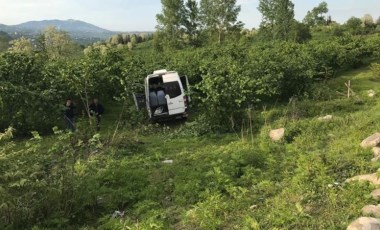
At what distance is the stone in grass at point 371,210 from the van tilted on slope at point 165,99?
10.6 meters

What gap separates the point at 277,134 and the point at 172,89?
597 centimetres

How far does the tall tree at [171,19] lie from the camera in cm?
4641

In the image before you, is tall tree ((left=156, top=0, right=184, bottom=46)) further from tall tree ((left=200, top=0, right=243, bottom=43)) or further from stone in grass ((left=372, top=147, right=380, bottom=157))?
stone in grass ((left=372, top=147, right=380, bottom=157))

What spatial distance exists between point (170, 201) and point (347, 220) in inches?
131

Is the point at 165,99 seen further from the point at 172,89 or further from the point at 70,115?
the point at 70,115

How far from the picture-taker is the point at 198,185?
8086 millimetres

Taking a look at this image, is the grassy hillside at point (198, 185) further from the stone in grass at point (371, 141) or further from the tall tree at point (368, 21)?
the tall tree at point (368, 21)

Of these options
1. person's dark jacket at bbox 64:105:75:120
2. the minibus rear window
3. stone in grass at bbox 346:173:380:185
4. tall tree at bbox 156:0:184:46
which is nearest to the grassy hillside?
stone in grass at bbox 346:173:380:185

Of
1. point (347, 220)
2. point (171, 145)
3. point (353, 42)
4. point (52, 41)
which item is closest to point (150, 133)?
Result: point (171, 145)

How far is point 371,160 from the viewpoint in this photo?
8.48 metres

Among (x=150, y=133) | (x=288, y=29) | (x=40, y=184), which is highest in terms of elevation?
(x=288, y=29)

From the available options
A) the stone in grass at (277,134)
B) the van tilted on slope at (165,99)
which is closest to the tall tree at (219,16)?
the van tilted on slope at (165,99)

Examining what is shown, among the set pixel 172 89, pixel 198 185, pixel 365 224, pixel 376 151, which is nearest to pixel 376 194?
Result: pixel 365 224

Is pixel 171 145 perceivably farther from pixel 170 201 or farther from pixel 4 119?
pixel 4 119
